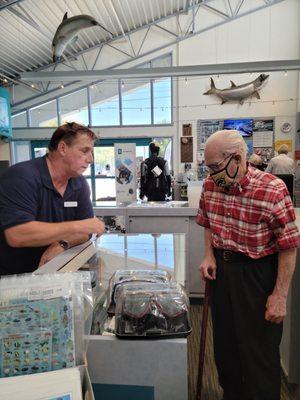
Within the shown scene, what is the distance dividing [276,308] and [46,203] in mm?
1214

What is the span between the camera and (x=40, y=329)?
31.1 inches

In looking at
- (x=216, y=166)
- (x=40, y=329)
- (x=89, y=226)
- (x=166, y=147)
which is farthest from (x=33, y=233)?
(x=166, y=147)

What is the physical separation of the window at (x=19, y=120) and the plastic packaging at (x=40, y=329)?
9981 millimetres

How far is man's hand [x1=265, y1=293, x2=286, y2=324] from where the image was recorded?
1.48 metres

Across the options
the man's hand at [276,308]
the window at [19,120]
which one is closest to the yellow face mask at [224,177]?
the man's hand at [276,308]

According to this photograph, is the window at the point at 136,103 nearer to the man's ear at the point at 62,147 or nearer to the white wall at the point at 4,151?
the white wall at the point at 4,151

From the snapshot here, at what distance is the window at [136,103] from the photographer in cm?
939

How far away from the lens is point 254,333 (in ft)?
5.25

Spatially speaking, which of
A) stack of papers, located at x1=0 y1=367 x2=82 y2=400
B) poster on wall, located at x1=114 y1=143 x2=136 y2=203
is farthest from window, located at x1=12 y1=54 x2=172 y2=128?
stack of papers, located at x1=0 y1=367 x2=82 y2=400

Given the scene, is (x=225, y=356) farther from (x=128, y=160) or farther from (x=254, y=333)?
(x=128, y=160)

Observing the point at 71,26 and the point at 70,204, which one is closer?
the point at 70,204

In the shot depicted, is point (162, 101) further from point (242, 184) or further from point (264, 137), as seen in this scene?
point (242, 184)

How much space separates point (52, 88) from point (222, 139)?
30.1ft

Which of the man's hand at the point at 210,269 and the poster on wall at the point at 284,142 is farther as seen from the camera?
the poster on wall at the point at 284,142
